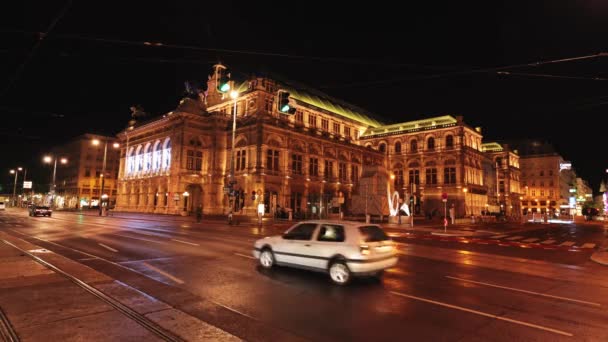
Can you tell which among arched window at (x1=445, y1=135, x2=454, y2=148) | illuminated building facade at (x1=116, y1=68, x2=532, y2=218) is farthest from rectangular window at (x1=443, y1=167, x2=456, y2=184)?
arched window at (x1=445, y1=135, x2=454, y2=148)

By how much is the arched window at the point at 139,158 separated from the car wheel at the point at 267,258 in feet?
187

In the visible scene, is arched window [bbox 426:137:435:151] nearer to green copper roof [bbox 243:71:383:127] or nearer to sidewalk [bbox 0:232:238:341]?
green copper roof [bbox 243:71:383:127]

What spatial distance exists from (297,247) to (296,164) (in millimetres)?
46490

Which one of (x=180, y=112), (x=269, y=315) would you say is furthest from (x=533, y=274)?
(x=180, y=112)

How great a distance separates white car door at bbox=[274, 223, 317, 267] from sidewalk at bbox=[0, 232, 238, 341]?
3942 millimetres

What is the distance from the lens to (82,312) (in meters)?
5.79

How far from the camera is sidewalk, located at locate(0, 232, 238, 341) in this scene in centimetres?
495

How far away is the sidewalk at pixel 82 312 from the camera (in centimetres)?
495

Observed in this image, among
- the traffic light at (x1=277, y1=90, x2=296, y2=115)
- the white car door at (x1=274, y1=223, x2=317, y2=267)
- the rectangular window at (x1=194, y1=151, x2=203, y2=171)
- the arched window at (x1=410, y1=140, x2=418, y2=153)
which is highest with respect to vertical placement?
the arched window at (x1=410, y1=140, x2=418, y2=153)

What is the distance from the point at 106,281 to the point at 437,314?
699cm

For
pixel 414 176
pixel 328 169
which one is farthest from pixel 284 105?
pixel 414 176

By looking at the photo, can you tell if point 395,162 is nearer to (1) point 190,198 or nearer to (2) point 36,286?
(1) point 190,198

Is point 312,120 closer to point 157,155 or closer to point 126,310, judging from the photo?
point 157,155

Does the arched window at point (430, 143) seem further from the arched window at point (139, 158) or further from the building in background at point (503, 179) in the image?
the arched window at point (139, 158)
